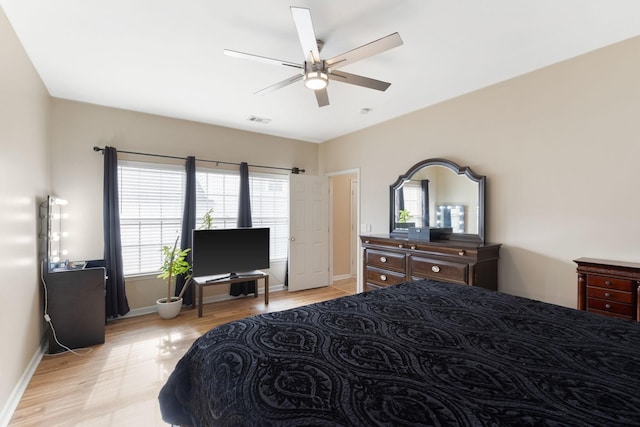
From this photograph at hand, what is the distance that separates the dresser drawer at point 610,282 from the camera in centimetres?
210

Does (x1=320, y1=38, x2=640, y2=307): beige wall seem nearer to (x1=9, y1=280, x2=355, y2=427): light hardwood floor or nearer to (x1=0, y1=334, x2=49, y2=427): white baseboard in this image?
(x1=9, y1=280, x2=355, y2=427): light hardwood floor

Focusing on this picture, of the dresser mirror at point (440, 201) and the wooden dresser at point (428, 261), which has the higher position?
the dresser mirror at point (440, 201)

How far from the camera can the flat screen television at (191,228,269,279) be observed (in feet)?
13.2

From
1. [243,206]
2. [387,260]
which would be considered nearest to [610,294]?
[387,260]

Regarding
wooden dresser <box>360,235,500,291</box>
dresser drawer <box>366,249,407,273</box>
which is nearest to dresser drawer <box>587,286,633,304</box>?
wooden dresser <box>360,235,500,291</box>

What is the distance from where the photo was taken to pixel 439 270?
3133mm

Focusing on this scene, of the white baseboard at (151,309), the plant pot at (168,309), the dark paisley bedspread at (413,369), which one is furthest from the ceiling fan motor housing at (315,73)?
the white baseboard at (151,309)

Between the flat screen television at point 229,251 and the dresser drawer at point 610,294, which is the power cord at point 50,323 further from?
the dresser drawer at point 610,294

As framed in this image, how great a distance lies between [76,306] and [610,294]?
4673mm

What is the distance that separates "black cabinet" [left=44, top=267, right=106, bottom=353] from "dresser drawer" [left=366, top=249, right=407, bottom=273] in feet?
9.96

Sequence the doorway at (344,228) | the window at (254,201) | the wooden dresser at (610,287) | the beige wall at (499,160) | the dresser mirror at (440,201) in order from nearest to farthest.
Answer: the wooden dresser at (610,287)
the beige wall at (499,160)
the dresser mirror at (440,201)
the window at (254,201)
the doorway at (344,228)

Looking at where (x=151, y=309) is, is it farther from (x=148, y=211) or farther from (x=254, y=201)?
(x=254, y=201)

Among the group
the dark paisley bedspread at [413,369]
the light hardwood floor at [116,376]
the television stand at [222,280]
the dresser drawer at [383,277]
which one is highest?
the dark paisley bedspread at [413,369]

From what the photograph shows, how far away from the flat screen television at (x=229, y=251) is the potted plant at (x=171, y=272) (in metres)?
0.15
